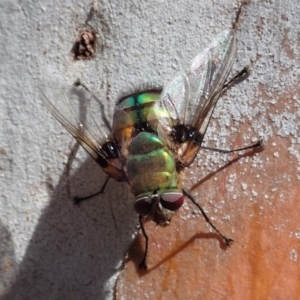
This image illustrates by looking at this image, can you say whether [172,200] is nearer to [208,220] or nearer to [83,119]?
[208,220]

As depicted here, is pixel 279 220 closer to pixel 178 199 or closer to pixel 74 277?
pixel 178 199

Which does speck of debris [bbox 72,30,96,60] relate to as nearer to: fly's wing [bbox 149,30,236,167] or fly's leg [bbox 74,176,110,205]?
fly's wing [bbox 149,30,236,167]

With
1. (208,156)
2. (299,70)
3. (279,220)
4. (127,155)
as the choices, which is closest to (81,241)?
(127,155)

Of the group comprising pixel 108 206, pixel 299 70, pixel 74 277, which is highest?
pixel 299 70

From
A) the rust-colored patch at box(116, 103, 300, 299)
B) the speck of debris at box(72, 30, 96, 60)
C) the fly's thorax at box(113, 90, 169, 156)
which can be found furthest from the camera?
the speck of debris at box(72, 30, 96, 60)

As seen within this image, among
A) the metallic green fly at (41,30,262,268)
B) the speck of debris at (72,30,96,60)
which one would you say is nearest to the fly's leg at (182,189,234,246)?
the metallic green fly at (41,30,262,268)

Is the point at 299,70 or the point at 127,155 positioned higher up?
the point at 299,70

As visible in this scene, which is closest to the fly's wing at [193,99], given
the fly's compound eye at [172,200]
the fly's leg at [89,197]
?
the fly's compound eye at [172,200]
